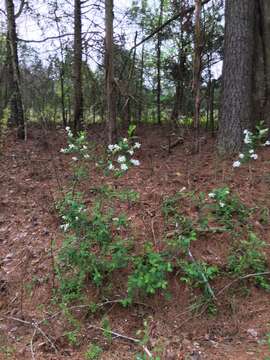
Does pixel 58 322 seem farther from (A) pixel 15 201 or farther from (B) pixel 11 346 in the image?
(A) pixel 15 201

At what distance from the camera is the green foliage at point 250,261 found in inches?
127

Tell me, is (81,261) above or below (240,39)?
below

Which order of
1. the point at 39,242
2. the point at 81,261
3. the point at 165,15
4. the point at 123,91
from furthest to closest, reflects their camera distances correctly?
the point at 165,15
the point at 123,91
the point at 39,242
the point at 81,261

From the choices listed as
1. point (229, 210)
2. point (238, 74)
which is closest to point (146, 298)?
point (229, 210)

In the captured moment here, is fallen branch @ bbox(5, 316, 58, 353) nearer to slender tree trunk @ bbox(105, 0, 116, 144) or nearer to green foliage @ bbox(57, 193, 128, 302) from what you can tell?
green foliage @ bbox(57, 193, 128, 302)

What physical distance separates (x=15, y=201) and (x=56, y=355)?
9.14ft

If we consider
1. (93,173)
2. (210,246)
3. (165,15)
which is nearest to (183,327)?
(210,246)

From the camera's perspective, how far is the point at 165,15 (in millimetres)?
9930

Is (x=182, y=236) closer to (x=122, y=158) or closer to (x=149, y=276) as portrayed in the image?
(x=149, y=276)

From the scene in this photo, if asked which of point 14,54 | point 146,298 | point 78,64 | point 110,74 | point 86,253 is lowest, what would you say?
point 146,298

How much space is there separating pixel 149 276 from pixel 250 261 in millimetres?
942

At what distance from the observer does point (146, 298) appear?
315 centimetres

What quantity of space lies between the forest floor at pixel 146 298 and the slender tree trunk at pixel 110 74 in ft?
3.19

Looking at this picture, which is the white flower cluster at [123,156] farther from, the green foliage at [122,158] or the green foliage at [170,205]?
the green foliage at [170,205]
